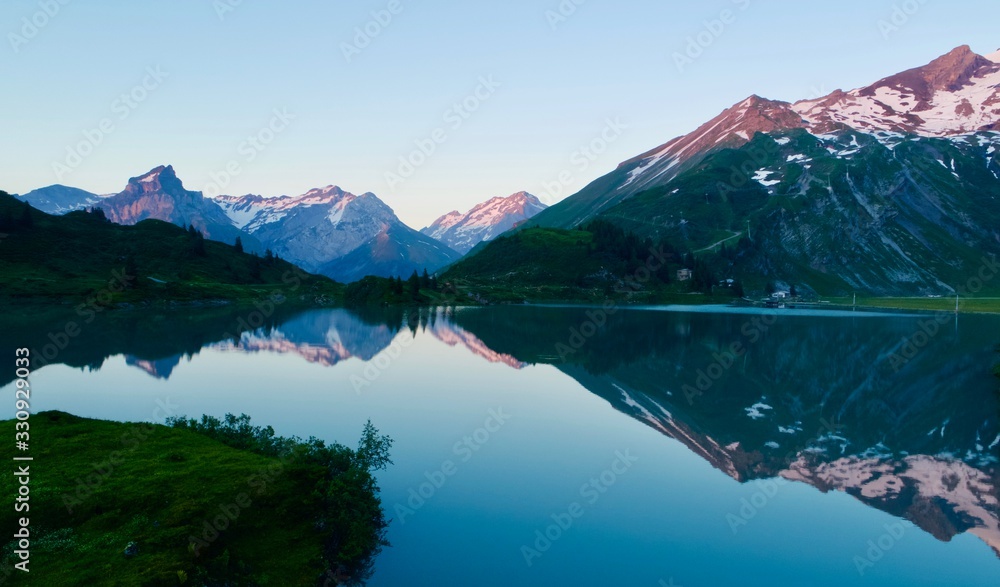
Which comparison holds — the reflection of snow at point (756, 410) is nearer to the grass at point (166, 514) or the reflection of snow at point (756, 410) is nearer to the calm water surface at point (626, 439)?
the calm water surface at point (626, 439)

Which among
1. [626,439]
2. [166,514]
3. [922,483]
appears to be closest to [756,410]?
[626,439]

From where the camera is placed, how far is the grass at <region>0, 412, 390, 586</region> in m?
20.4

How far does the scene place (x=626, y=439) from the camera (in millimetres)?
45750

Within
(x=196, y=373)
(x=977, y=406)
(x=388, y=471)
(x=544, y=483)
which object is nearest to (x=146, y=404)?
(x=196, y=373)

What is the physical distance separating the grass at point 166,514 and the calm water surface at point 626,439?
4.28 m

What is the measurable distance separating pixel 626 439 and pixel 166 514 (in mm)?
31866

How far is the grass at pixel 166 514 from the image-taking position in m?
20.4

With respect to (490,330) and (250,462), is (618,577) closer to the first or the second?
(250,462)

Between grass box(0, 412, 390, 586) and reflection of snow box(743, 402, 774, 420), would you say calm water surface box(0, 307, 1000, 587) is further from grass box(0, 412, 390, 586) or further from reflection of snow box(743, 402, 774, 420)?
grass box(0, 412, 390, 586)

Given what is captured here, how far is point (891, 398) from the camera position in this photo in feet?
209

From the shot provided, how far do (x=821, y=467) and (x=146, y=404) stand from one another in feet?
170

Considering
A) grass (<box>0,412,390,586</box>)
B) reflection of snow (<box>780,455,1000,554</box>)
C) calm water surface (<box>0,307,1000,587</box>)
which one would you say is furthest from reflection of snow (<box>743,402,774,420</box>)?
grass (<box>0,412,390,586</box>)

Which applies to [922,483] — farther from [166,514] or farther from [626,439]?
[166,514]

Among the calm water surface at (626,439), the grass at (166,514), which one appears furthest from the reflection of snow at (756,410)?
the grass at (166,514)
